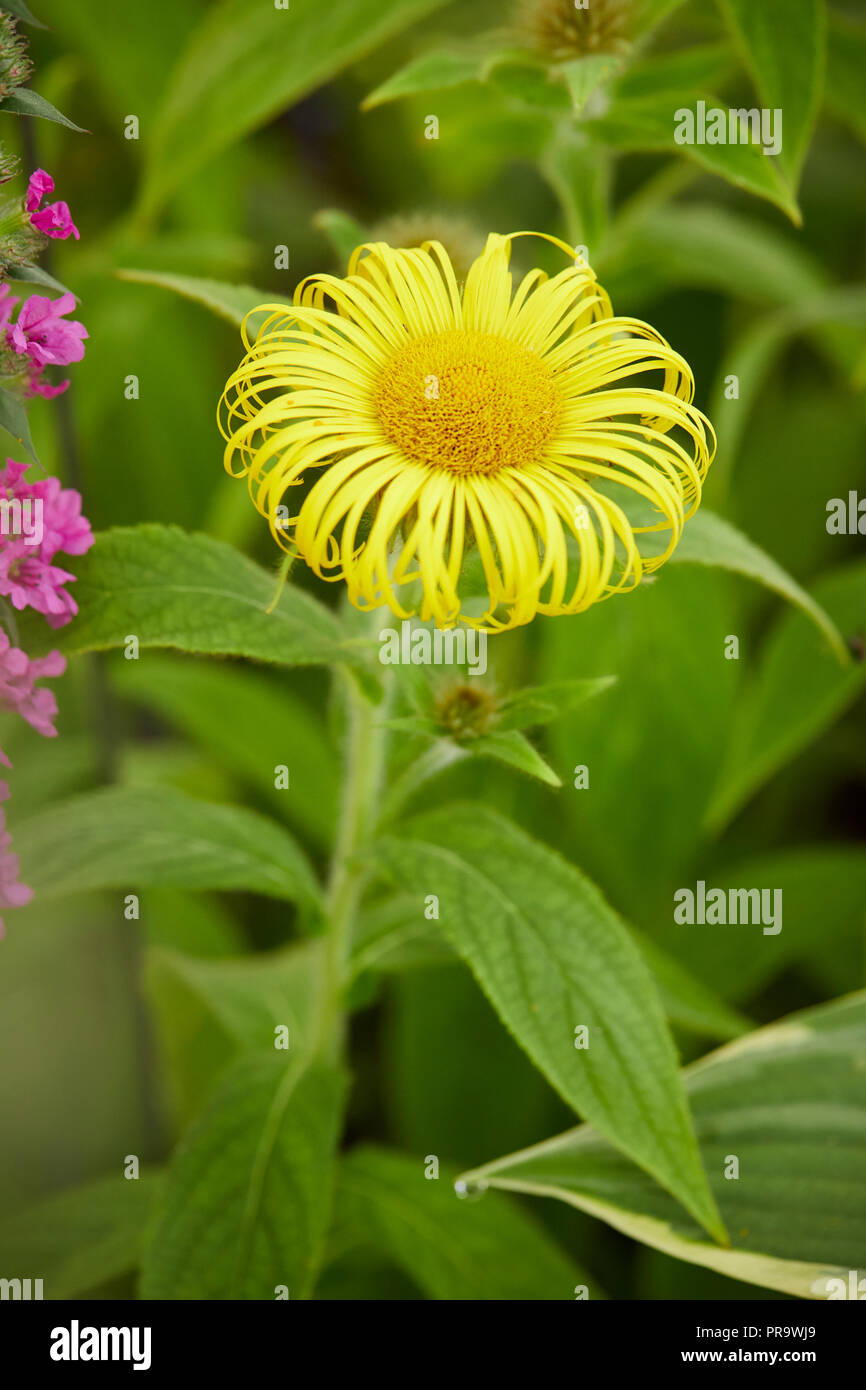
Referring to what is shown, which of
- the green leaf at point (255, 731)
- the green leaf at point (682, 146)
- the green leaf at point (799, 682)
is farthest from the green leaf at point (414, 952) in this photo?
the green leaf at point (682, 146)

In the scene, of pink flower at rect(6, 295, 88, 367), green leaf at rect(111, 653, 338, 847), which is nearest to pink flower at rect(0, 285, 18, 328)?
pink flower at rect(6, 295, 88, 367)

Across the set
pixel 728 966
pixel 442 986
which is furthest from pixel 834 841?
pixel 442 986

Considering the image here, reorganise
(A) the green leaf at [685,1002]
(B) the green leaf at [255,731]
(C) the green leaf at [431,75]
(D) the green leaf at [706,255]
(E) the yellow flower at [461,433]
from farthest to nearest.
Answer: (B) the green leaf at [255,731] < (D) the green leaf at [706,255] < (A) the green leaf at [685,1002] < (C) the green leaf at [431,75] < (E) the yellow flower at [461,433]

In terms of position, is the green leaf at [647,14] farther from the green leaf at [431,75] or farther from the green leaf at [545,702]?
the green leaf at [545,702]

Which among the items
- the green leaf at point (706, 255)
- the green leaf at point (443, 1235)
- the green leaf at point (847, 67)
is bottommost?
the green leaf at point (443, 1235)

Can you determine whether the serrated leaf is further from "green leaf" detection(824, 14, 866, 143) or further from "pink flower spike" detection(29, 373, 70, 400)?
"green leaf" detection(824, 14, 866, 143)

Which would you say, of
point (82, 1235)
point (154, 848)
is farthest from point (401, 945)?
point (82, 1235)

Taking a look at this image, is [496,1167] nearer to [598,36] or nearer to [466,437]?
[466,437]

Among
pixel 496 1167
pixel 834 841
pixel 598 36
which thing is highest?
pixel 598 36
